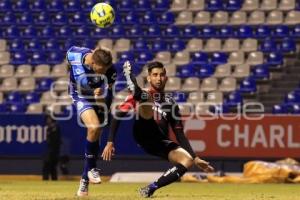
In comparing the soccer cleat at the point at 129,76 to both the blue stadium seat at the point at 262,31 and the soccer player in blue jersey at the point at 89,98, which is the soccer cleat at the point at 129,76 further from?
the blue stadium seat at the point at 262,31

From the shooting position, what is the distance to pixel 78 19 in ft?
98.1

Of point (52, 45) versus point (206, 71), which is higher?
point (52, 45)

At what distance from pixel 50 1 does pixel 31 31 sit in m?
1.58

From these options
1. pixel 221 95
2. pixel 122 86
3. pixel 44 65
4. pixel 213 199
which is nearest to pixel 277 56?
pixel 221 95

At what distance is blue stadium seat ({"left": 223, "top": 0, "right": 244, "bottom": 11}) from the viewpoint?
29.1 meters

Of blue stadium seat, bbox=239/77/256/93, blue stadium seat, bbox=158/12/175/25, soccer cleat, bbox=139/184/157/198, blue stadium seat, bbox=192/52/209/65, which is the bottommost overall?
soccer cleat, bbox=139/184/157/198

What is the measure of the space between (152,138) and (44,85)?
16214 millimetres

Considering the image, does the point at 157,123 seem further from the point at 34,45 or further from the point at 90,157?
the point at 34,45

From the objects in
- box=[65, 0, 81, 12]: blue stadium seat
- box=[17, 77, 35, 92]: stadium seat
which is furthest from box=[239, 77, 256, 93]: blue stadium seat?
box=[65, 0, 81, 12]: blue stadium seat

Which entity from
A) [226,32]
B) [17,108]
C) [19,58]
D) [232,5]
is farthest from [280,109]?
[19,58]

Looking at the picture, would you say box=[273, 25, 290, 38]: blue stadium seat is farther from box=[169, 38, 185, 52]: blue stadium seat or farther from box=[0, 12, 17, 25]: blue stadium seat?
box=[0, 12, 17, 25]: blue stadium seat

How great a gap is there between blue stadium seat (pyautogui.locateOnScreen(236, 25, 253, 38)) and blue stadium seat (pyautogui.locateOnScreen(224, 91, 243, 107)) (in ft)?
9.34

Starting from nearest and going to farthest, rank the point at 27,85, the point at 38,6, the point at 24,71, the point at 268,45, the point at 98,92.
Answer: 1. the point at 98,92
2. the point at 268,45
3. the point at 27,85
4. the point at 24,71
5. the point at 38,6

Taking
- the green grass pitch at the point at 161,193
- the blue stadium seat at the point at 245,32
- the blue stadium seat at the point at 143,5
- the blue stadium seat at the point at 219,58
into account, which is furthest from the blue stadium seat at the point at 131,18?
the green grass pitch at the point at 161,193
